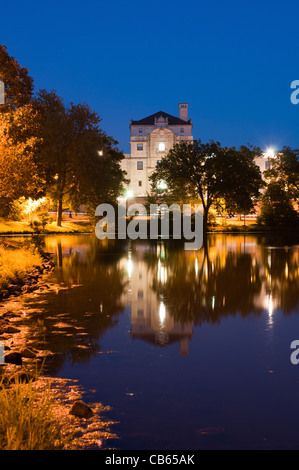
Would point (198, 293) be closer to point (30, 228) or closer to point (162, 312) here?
point (162, 312)

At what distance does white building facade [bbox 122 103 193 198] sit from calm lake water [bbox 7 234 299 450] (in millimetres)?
99713

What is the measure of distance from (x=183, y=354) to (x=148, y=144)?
110m

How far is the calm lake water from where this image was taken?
5.52 meters

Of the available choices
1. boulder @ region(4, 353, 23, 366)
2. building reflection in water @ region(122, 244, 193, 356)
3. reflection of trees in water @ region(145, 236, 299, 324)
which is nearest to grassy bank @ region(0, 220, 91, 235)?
reflection of trees in water @ region(145, 236, 299, 324)

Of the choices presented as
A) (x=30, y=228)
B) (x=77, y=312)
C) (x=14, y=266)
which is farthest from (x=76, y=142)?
(x=77, y=312)

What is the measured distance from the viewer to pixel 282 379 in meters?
7.11

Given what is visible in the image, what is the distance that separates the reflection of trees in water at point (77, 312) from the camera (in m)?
8.95

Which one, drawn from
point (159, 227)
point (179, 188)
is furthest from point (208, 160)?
point (159, 227)

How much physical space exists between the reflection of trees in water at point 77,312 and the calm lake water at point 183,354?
3 centimetres

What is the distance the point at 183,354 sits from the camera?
333 inches

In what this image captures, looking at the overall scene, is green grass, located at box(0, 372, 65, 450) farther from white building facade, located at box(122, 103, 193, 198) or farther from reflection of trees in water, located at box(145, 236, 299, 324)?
white building facade, located at box(122, 103, 193, 198)

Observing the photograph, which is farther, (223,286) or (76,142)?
(76,142)

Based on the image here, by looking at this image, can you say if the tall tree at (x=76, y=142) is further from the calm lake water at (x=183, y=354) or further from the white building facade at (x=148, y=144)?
the white building facade at (x=148, y=144)

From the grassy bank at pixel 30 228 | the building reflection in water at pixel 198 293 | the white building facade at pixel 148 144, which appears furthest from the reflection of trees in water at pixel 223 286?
the white building facade at pixel 148 144
